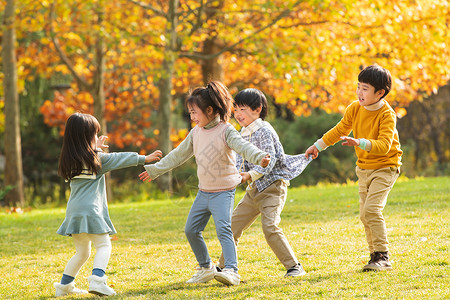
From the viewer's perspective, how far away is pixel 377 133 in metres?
4.55

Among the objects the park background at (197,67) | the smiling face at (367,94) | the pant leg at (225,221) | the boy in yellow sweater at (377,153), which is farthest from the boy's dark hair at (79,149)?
the park background at (197,67)

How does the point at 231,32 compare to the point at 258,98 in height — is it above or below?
above

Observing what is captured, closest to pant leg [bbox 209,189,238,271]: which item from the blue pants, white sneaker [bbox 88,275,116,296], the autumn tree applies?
the blue pants

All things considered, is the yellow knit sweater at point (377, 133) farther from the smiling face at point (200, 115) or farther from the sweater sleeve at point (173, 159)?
the sweater sleeve at point (173, 159)

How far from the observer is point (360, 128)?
185 inches

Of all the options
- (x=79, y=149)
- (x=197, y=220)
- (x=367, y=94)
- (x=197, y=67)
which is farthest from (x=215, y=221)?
(x=197, y=67)

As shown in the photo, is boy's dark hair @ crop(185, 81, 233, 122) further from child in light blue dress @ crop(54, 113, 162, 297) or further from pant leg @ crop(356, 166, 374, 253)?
pant leg @ crop(356, 166, 374, 253)

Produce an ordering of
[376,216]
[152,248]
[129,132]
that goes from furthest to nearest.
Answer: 1. [129,132]
2. [152,248]
3. [376,216]

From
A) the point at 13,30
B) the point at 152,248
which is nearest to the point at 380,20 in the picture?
the point at 13,30

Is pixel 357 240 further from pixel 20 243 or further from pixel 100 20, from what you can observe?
pixel 100 20

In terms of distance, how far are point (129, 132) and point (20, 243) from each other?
12284 millimetres

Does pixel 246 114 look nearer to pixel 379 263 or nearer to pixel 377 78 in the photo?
pixel 377 78

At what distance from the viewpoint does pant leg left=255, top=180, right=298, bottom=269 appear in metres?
4.48

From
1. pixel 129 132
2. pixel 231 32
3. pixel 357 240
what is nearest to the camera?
pixel 357 240
